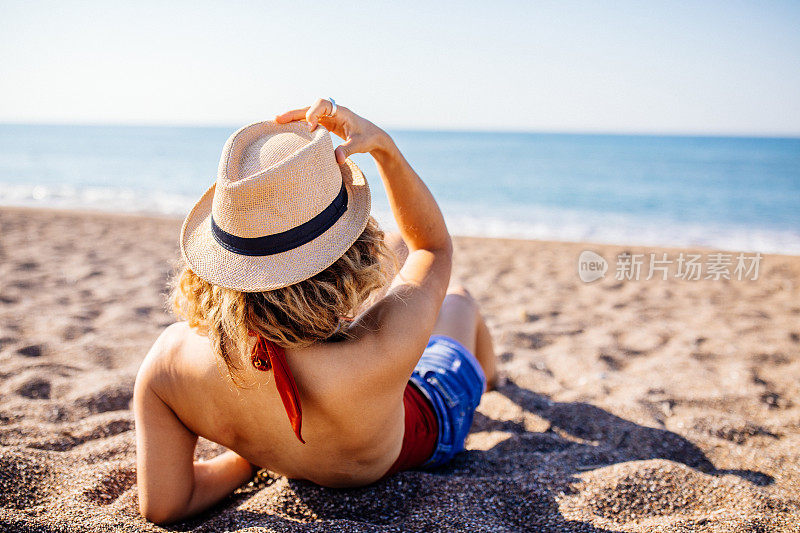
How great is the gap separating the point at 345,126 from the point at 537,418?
1.70m

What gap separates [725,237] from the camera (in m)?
8.95

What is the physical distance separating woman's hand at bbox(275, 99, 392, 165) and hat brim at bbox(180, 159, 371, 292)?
158mm

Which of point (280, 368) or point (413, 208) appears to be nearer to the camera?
point (280, 368)

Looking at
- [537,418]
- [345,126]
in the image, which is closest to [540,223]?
[537,418]

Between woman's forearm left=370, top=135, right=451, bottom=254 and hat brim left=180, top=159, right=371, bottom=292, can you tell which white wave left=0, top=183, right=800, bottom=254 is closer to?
woman's forearm left=370, top=135, right=451, bottom=254

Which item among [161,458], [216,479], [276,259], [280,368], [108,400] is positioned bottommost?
[108,400]

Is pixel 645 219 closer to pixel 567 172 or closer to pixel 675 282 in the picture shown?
pixel 675 282

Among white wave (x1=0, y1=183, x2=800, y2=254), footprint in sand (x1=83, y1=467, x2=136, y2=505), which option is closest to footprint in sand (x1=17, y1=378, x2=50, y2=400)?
footprint in sand (x1=83, y1=467, x2=136, y2=505)

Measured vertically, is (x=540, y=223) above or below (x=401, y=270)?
below

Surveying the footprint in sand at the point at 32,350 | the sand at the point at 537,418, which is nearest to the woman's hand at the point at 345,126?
the sand at the point at 537,418

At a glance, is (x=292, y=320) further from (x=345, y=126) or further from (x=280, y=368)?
(x=345, y=126)

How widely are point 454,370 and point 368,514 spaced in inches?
23.3

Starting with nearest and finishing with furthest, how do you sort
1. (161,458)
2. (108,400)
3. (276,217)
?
(276,217) → (161,458) → (108,400)

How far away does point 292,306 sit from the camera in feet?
4.13
